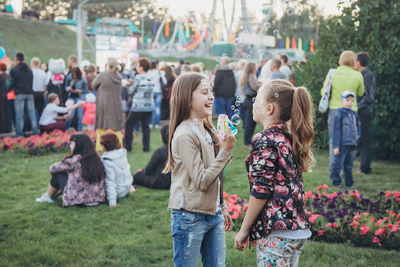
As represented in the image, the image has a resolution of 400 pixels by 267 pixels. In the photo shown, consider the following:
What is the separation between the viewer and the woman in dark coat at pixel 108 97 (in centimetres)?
935

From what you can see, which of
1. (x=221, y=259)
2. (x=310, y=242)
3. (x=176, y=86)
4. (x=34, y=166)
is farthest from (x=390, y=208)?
(x=34, y=166)

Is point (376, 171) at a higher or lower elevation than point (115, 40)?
lower

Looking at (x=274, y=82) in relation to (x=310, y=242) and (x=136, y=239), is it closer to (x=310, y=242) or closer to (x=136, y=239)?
(x=310, y=242)

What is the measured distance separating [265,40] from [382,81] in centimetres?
304

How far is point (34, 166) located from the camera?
29.5 ft

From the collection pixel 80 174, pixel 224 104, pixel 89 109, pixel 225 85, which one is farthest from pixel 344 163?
pixel 89 109

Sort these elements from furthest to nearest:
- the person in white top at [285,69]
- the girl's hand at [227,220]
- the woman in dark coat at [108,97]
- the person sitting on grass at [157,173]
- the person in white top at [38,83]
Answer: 1. the person in white top at [38,83]
2. the person in white top at [285,69]
3. the woman in dark coat at [108,97]
4. the person sitting on grass at [157,173]
5. the girl's hand at [227,220]

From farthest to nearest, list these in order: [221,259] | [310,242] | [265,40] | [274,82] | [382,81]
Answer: [382,81] → [265,40] → [310,242] → [221,259] → [274,82]

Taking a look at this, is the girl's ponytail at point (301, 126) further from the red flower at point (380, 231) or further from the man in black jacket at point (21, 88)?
the man in black jacket at point (21, 88)

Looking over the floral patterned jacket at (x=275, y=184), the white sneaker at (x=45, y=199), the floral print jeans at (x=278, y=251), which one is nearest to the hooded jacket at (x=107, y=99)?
the white sneaker at (x=45, y=199)

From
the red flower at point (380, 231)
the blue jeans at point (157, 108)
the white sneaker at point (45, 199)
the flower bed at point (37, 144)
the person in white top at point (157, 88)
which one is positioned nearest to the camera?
the red flower at point (380, 231)

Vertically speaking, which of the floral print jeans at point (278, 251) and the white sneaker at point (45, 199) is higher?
the floral print jeans at point (278, 251)

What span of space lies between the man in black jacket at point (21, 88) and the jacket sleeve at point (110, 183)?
5.77m

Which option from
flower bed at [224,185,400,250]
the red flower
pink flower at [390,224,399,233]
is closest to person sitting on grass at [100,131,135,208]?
flower bed at [224,185,400,250]
